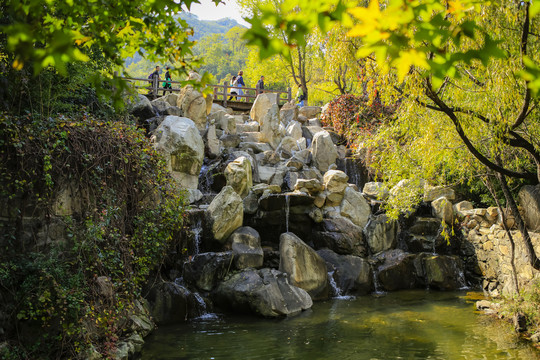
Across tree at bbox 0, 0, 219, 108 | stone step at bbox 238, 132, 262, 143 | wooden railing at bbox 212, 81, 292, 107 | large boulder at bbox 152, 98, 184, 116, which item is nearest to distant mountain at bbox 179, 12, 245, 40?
wooden railing at bbox 212, 81, 292, 107

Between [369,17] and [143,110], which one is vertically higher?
[143,110]

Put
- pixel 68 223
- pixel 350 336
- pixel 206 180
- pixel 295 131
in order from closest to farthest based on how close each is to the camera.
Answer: pixel 68 223
pixel 350 336
pixel 206 180
pixel 295 131

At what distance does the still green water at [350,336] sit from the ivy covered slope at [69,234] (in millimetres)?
1391

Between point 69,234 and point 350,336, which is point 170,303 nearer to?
point 69,234

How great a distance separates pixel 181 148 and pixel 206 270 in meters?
4.13

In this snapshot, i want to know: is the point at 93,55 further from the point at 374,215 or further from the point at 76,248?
the point at 374,215

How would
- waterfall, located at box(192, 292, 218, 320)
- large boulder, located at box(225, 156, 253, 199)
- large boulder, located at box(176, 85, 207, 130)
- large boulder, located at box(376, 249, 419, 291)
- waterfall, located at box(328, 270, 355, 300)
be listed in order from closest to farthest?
waterfall, located at box(192, 292, 218, 320) → waterfall, located at box(328, 270, 355, 300) → large boulder, located at box(376, 249, 419, 291) → large boulder, located at box(225, 156, 253, 199) → large boulder, located at box(176, 85, 207, 130)

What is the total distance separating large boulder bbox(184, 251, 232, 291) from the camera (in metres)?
9.41

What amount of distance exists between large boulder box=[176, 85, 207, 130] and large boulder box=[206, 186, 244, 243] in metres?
5.67

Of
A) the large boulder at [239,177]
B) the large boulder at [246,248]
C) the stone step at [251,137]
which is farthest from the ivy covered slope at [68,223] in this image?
the stone step at [251,137]

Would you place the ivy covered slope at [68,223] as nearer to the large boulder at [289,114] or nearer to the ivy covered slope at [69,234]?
the ivy covered slope at [69,234]

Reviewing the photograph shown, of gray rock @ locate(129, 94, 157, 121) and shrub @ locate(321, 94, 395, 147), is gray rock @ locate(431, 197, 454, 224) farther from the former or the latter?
gray rock @ locate(129, 94, 157, 121)

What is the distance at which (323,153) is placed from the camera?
17344 millimetres

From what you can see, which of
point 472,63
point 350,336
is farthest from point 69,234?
point 472,63
